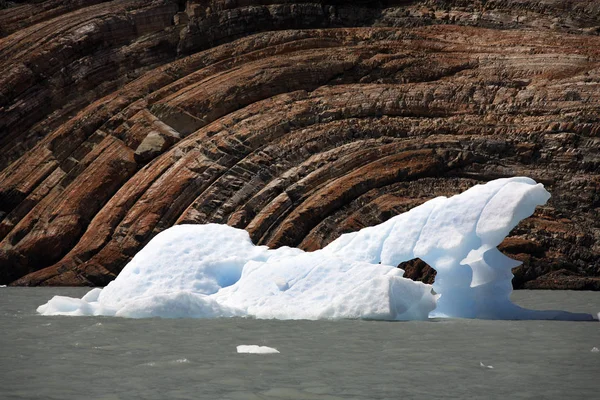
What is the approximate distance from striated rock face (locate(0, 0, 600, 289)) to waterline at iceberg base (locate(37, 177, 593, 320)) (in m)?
12.3

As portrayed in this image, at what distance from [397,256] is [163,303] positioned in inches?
176

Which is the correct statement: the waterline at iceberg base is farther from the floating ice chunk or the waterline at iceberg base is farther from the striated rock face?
the striated rock face

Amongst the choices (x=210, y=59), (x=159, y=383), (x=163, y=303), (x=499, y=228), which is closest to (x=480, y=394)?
(x=159, y=383)

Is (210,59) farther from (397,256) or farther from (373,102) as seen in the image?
(397,256)

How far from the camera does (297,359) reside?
12562mm

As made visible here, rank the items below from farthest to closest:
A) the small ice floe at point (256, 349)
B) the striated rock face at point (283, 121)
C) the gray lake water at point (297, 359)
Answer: the striated rock face at point (283, 121)
the small ice floe at point (256, 349)
the gray lake water at point (297, 359)

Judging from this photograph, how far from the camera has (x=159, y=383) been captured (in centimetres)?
1079

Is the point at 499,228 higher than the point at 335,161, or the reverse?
the point at 499,228

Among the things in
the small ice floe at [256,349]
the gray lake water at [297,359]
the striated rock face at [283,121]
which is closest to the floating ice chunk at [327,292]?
the gray lake water at [297,359]

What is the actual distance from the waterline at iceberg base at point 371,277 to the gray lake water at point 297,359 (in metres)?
0.56

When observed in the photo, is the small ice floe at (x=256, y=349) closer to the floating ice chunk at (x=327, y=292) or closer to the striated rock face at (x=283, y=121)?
the floating ice chunk at (x=327, y=292)

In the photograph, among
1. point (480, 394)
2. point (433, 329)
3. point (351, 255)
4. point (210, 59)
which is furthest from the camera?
point (210, 59)

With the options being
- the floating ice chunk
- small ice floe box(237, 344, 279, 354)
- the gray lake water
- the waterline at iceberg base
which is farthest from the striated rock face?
small ice floe box(237, 344, 279, 354)

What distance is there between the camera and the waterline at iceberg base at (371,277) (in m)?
17.2
